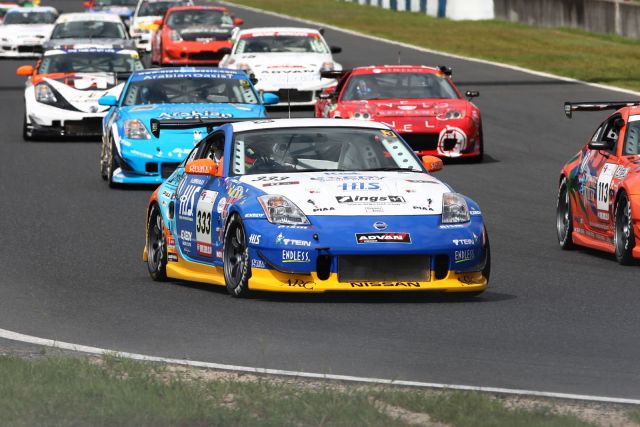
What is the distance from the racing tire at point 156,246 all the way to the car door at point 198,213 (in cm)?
26

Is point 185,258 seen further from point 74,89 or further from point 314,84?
point 314,84

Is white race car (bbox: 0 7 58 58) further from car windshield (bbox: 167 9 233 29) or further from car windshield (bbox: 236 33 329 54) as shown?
car windshield (bbox: 236 33 329 54)

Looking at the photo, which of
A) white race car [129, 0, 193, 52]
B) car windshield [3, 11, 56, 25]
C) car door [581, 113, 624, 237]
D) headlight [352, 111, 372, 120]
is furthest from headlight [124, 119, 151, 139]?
white race car [129, 0, 193, 52]

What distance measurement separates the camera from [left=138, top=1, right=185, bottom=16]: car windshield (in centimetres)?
4941

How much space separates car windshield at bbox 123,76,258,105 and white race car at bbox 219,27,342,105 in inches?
307

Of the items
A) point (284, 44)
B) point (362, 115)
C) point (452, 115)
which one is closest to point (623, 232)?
point (452, 115)

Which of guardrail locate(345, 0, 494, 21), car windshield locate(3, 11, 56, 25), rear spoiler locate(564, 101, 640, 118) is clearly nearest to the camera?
rear spoiler locate(564, 101, 640, 118)

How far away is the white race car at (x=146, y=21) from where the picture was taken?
48844 millimetres

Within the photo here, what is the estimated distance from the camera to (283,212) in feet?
38.0

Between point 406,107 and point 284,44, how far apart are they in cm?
Result: 952

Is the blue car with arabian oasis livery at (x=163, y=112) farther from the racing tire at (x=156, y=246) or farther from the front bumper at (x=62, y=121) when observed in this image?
the racing tire at (x=156, y=246)

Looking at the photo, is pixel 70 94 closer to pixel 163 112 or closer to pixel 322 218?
pixel 163 112

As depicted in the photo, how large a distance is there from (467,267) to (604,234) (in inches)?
119

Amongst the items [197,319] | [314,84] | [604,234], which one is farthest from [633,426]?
[314,84]
